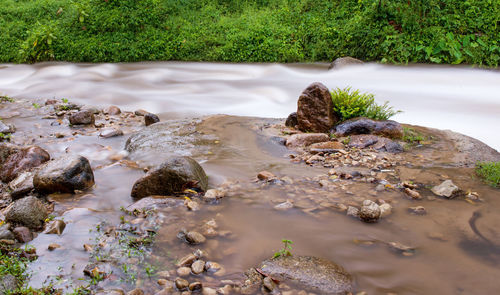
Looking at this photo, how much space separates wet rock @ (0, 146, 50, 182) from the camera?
568cm

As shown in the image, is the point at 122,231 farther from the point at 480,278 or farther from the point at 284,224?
the point at 480,278

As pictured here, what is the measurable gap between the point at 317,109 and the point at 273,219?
3.58 m

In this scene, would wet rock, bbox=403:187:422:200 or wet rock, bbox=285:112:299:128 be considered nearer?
wet rock, bbox=403:187:422:200

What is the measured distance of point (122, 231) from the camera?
13.3ft

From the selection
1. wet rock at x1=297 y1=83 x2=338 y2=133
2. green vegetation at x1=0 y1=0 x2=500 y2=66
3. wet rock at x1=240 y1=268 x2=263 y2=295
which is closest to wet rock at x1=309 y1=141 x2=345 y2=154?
wet rock at x1=297 y1=83 x2=338 y2=133

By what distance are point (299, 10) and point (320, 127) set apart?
10590 mm

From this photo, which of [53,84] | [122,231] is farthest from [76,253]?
[53,84]

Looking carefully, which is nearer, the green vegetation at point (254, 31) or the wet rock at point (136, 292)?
the wet rock at point (136, 292)

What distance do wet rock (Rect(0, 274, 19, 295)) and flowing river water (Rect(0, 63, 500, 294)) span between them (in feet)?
0.59

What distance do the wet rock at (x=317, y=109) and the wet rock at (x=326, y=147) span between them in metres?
0.81

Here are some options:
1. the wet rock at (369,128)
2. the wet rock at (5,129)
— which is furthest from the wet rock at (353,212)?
the wet rock at (5,129)

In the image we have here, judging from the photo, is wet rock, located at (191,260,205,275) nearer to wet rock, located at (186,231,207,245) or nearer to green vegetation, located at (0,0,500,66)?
wet rock, located at (186,231,207,245)

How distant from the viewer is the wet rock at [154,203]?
14.8ft

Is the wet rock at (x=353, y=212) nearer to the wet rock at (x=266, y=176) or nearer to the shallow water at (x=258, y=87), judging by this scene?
the wet rock at (x=266, y=176)
